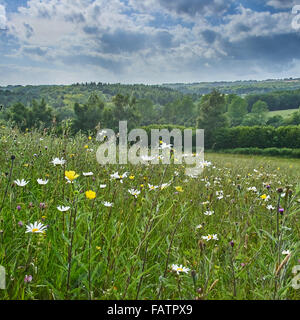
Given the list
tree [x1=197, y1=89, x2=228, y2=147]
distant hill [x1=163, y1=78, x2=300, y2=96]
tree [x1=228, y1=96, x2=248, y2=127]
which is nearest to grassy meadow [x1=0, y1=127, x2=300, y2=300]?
tree [x1=197, y1=89, x2=228, y2=147]

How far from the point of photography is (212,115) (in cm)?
5131

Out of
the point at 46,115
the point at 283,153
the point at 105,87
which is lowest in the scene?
the point at 283,153

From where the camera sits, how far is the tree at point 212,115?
50.3 meters

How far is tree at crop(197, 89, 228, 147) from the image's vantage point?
165ft

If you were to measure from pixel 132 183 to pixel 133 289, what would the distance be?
7.15ft

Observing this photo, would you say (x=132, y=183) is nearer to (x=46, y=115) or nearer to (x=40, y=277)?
(x=40, y=277)

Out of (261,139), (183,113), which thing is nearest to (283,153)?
(261,139)

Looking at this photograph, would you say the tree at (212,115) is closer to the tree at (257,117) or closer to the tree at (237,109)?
the tree at (257,117)

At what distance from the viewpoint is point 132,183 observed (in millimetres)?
3506

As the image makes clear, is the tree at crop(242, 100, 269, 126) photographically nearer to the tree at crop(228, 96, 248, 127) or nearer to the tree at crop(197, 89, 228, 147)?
the tree at crop(228, 96, 248, 127)

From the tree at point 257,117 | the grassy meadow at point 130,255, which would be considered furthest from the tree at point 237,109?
the grassy meadow at point 130,255

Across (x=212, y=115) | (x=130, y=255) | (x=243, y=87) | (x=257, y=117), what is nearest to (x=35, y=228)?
(x=130, y=255)

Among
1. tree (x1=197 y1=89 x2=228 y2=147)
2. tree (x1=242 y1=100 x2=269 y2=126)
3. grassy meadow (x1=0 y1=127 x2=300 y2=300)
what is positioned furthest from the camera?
tree (x1=242 y1=100 x2=269 y2=126)

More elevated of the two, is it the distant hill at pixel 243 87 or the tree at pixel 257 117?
the distant hill at pixel 243 87
